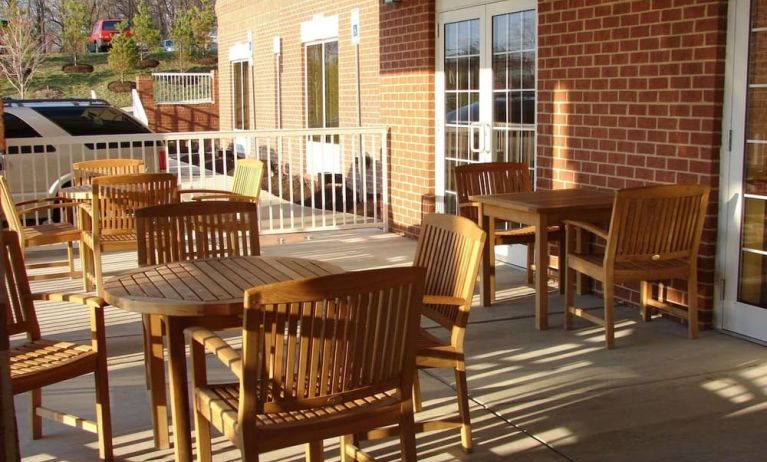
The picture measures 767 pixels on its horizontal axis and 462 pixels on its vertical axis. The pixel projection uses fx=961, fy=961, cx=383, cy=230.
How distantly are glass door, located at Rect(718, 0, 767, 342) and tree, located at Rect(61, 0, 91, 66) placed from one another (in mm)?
31907

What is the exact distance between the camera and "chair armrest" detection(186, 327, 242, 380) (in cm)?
276

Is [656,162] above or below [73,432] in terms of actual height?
above

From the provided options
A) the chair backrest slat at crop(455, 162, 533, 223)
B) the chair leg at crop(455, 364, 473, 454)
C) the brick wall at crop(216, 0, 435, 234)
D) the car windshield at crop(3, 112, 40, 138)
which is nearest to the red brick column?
the brick wall at crop(216, 0, 435, 234)

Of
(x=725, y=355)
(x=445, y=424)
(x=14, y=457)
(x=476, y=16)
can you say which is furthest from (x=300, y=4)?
(x=14, y=457)

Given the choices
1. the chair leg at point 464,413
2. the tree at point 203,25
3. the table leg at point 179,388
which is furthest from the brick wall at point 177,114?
the table leg at point 179,388

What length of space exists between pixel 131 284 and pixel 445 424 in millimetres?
1291

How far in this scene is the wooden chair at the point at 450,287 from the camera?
346 centimetres

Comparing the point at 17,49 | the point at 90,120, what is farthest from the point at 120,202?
the point at 17,49

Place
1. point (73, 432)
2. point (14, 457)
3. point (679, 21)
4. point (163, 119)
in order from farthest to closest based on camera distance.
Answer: point (163, 119) < point (679, 21) < point (73, 432) < point (14, 457)

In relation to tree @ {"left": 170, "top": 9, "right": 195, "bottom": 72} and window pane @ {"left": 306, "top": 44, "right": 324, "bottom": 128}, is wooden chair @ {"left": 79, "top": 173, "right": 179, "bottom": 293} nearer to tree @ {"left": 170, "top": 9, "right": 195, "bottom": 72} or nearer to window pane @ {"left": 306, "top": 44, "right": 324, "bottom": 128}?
window pane @ {"left": 306, "top": 44, "right": 324, "bottom": 128}

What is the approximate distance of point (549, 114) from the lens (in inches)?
272

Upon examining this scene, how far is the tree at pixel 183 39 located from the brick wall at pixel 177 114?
992 cm

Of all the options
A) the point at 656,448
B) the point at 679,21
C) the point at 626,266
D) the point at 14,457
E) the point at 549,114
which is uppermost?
the point at 679,21

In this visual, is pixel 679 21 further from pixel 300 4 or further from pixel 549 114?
pixel 300 4
